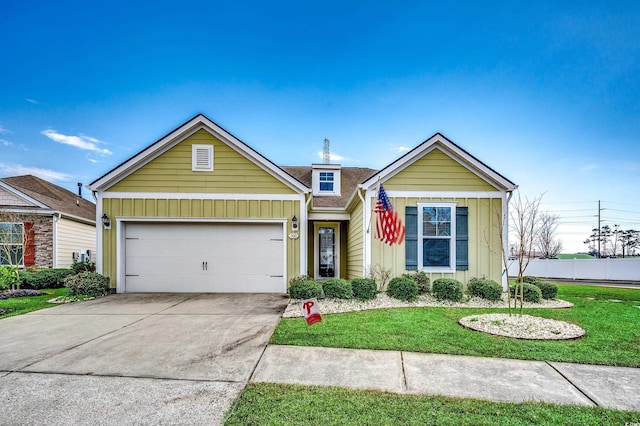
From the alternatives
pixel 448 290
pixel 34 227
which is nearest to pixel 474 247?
pixel 448 290

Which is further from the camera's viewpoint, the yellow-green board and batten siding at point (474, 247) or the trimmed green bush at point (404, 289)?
the yellow-green board and batten siding at point (474, 247)

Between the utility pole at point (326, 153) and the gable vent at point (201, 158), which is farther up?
the utility pole at point (326, 153)

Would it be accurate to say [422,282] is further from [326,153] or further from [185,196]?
[326,153]

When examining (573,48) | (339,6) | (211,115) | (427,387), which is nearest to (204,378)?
(427,387)

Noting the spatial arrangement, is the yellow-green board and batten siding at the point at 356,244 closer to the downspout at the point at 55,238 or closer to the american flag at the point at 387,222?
the american flag at the point at 387,222

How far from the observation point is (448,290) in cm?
834

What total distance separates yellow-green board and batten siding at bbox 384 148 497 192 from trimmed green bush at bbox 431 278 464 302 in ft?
9.15

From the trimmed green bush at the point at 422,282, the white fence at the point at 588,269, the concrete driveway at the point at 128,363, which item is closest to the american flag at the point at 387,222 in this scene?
the trimmed green bush at the point at 422,282

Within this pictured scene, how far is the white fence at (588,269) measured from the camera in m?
18.9

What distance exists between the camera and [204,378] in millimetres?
3617

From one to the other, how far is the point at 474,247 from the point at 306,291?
16.4 ft

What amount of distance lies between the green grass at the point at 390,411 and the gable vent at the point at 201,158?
8.30 m

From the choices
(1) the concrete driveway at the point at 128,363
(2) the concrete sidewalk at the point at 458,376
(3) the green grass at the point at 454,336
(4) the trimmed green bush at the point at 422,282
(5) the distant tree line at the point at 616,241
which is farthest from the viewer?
(5) the distant tree line at the point at 616,241

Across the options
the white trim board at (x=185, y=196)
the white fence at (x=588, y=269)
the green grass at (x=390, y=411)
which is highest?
the white trim board at (x=185, y=196)
